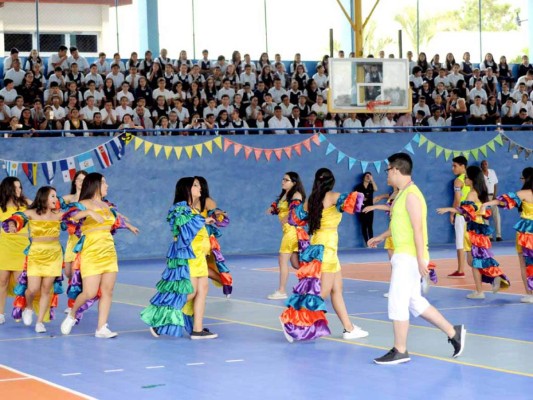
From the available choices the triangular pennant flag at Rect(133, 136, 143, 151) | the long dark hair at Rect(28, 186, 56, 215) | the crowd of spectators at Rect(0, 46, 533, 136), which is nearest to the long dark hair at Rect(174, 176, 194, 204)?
the long dark hair at Rect(28, 186, 56, 215)

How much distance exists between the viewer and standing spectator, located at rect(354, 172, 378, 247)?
2566 cm

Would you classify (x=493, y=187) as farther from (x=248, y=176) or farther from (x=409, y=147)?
(x=248, y=176)

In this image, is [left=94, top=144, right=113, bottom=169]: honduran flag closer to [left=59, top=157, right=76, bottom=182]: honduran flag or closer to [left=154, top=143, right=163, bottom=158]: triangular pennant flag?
[left=59, top=157, right=76, bottom=182]: honduran flag

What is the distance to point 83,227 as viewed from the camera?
12.3m

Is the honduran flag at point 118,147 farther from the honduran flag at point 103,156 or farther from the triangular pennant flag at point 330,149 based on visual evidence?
the triangular pennant flag at point 330,149

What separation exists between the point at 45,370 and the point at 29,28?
19.4 meters

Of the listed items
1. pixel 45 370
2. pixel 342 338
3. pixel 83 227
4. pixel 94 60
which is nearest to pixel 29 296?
pixel 83 227

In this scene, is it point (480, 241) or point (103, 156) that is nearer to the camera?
point (480, 241)

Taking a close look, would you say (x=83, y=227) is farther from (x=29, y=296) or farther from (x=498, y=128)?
(x=498, y=128)

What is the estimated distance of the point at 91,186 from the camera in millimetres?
12219

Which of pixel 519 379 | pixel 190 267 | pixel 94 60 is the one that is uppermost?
pixel 94 60

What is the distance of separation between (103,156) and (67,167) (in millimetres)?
842

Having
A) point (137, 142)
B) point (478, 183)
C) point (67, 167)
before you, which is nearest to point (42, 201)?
point (478, 183)

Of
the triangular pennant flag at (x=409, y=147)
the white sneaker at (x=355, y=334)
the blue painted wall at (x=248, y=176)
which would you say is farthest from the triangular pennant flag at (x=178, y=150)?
the white sneaker at (x=355, y=334)
